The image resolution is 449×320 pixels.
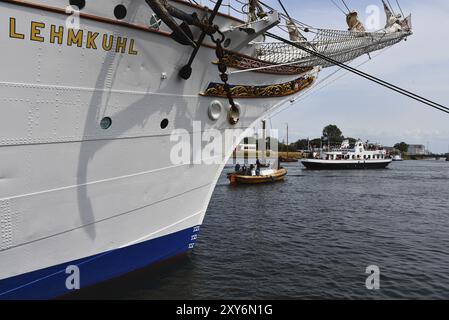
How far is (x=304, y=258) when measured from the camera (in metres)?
9.61

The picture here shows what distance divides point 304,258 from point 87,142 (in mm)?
6840

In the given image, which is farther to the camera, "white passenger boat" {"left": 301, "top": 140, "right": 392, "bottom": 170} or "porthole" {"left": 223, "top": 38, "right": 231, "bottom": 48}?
"white passenger boat" {"left": 301, "top": 140, "right": 392, "bottom": 170}

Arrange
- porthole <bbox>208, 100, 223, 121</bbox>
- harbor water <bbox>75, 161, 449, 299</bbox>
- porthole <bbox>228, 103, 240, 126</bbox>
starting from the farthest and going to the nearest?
harbor water <bbox>75, 161, 449, 299</bbox> < porthole <bbox>228, 103, 240, 126</bbox> < porthole <bbox>208, 100, 223, 121</bbox>

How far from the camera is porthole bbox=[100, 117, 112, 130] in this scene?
Answer: 4.91m

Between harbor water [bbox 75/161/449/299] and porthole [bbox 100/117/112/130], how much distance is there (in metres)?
2.51

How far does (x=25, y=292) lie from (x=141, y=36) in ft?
12.1

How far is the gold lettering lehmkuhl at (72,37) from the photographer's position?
3.99 m

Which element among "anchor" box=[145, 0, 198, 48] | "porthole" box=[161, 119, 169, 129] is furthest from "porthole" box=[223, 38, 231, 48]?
"porthole" box=[161, 119, 169, 129]

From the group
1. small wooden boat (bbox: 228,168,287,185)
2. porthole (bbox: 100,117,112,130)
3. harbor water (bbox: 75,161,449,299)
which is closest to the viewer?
porthole (bbox: 100,117,112,130)

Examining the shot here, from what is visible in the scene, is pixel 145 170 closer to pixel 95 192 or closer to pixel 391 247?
pixel 95 192

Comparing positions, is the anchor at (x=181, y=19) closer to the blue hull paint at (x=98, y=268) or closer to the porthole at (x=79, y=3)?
the porthole at (x=79, y=3)

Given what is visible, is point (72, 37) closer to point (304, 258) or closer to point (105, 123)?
point (105, 123)

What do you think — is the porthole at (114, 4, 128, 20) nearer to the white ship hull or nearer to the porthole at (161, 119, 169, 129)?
the white ship hull
